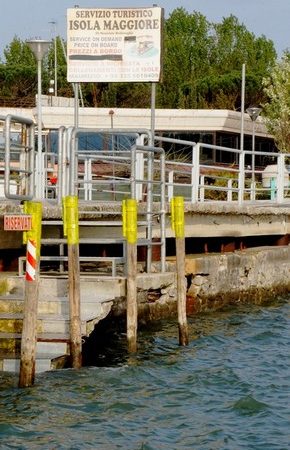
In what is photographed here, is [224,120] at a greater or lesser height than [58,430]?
greater

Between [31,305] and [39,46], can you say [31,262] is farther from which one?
[39,46]

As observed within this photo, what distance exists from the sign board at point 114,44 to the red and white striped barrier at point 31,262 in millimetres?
6066

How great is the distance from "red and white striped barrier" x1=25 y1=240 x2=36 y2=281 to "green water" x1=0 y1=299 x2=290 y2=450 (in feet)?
4.21

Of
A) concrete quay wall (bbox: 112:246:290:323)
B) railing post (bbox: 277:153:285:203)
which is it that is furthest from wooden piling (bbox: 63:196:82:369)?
railing post (bbox: 277:153:285:203)

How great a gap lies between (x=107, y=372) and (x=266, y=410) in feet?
7.65

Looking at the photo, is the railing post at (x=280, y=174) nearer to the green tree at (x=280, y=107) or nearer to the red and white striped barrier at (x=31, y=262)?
the red and white striped barrier at (x=31, y=262)

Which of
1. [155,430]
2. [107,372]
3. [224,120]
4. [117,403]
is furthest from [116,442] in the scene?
[224,120]

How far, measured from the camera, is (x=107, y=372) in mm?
14164

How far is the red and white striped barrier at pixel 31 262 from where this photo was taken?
41.8ft

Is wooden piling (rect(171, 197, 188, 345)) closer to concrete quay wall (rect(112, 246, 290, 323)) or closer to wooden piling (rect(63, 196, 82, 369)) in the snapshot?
concrete quay wall (rect(112, 246, 290, 323))

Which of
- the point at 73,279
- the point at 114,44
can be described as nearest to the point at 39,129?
the point at 114,44

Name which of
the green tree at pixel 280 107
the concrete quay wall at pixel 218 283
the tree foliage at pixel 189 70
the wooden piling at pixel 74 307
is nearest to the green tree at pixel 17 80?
the tree foliage at pixel 189 70

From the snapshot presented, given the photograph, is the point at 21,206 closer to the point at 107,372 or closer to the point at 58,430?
the point at 107,372

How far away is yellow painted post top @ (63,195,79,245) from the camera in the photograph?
1392 centimetres
